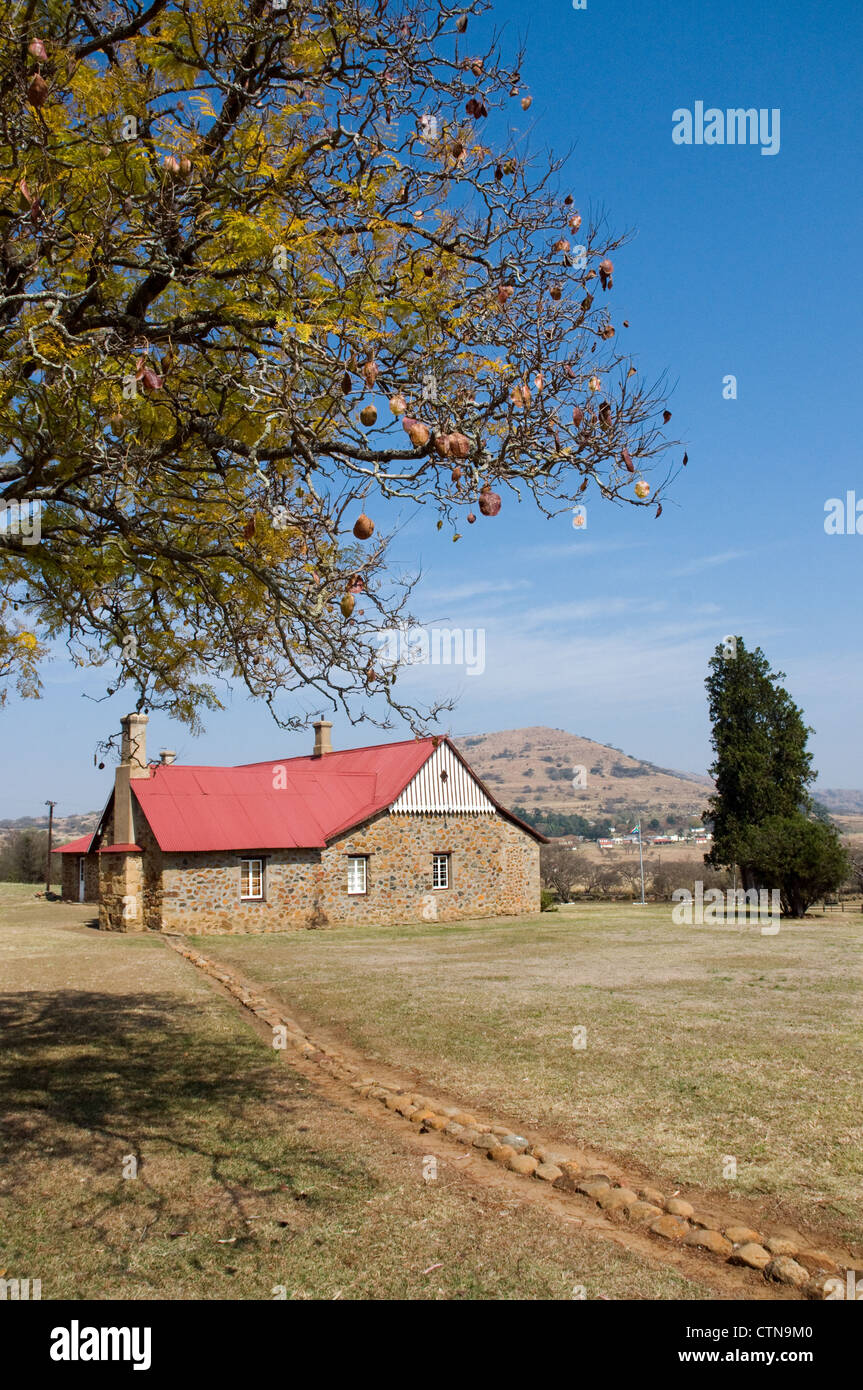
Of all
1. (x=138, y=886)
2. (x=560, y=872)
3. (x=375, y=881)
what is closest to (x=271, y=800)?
(x=375, y=881)

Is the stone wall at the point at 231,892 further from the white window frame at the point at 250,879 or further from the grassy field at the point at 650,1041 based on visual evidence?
the grassy field at the point at 650,1041

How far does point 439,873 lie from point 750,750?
50.7 ft

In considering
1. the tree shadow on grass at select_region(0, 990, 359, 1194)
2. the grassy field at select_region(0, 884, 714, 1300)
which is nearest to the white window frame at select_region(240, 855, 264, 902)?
the tree shadow on grass at select_region(0, 990, 359, 1194)

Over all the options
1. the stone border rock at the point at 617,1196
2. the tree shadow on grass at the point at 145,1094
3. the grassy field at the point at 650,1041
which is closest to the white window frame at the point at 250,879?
the grassy field at the point at 650,1041

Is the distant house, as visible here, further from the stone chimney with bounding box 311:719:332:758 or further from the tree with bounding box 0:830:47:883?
the tree with bounding box 0:830:47:883

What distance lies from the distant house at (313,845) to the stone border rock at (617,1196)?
16.7m

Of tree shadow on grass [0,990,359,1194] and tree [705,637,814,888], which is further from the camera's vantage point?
tree [705,637,814,888]

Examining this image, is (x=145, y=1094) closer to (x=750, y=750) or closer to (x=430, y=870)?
(x=430, y=870)

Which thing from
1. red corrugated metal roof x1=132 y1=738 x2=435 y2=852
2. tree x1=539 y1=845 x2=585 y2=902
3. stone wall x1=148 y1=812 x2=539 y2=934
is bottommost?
tree x1=539 y1=845 x2=585 y2=902

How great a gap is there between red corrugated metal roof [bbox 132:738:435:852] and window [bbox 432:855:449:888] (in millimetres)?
3004

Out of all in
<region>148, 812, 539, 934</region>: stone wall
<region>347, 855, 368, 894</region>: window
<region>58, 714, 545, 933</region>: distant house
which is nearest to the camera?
Result: <region>148, 812, 539, 934</region>: stone wall

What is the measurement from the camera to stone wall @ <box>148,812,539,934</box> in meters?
25.8

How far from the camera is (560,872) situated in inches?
2122
